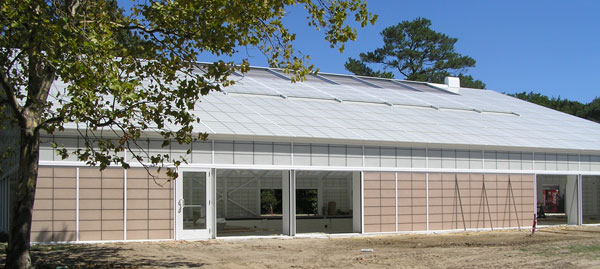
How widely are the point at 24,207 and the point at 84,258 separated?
2715 mm

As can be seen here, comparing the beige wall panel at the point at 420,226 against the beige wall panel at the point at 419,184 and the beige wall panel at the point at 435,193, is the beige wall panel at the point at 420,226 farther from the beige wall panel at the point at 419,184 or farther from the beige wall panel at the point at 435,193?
the beige wall panel at the point at 419,184

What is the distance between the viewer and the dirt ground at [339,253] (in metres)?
12.5

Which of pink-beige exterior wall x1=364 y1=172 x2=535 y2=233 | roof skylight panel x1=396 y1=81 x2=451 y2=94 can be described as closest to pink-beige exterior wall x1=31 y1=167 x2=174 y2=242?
pink-beige exterior wall x1=364 y1=172 x2=535 y2=233

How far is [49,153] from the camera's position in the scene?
595 inches

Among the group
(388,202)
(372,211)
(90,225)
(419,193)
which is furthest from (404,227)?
(90,225)

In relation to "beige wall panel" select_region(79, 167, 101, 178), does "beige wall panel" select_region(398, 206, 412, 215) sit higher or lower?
lower

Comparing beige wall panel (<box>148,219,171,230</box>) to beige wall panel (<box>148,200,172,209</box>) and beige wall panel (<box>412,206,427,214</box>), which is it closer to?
beige wall panel (<box>148,200,172,209</box>)

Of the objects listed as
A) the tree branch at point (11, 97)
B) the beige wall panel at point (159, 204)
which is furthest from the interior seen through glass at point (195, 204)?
the tree branch at point (11, 97)

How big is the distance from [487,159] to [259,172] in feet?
37.7

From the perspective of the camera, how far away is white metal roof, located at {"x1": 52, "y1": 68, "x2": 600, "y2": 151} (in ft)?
61.2

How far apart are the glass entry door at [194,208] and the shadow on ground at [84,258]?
228 centimetres

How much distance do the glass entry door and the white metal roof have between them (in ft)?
4.43

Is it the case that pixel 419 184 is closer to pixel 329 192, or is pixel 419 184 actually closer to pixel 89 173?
pixel 89 173

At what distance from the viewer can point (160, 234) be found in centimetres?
1616
